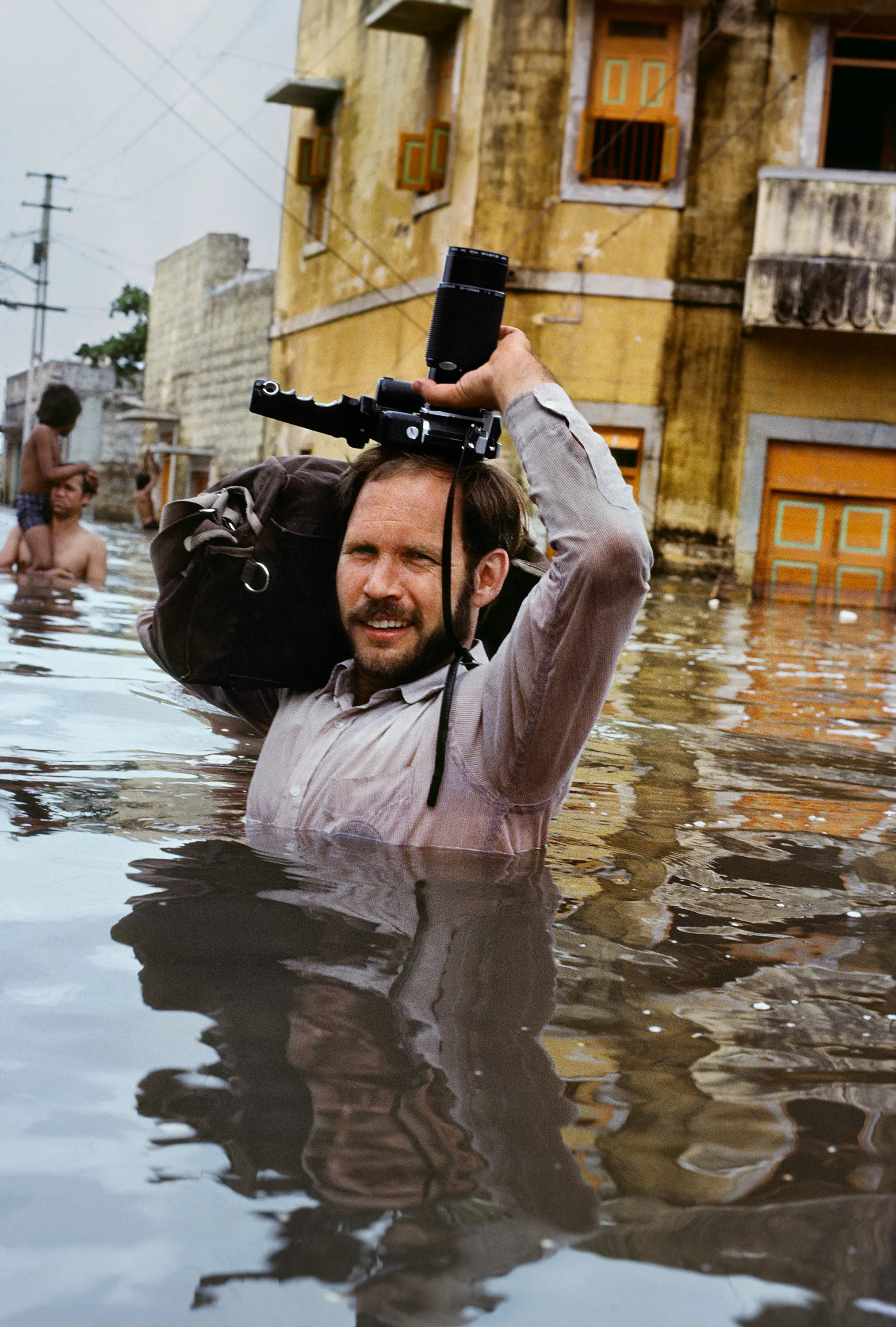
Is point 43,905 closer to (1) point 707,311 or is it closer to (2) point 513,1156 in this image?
(2) point 513,1156

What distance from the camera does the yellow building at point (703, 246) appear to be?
46.8 ft

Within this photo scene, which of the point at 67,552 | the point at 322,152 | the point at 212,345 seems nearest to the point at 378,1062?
the point at 67,552

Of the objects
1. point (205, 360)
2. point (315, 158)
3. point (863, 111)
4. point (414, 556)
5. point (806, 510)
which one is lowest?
point (414, 556)

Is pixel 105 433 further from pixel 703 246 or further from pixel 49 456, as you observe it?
pixel 49 456

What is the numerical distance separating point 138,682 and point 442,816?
2.86 m

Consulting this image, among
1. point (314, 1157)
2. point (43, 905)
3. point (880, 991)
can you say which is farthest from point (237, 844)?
point (314, 1157)

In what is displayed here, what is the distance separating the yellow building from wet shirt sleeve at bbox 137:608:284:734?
11461mm

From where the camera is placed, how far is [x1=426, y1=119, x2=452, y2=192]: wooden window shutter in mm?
15281

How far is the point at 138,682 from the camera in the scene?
5.41m

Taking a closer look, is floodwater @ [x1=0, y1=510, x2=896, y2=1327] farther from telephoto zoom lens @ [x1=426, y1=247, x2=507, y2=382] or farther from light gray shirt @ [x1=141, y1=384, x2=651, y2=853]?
telephoto zoom lens @ [x1=426, y1=247, x2=507, y2=382]

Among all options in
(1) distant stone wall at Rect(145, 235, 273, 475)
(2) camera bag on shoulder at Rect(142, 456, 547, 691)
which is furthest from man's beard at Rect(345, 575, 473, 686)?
(1) distant stone wall at Rect(145, 235, 273, 475)

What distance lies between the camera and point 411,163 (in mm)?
15523

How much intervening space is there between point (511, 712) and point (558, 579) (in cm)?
26

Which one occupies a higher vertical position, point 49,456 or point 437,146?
point 437,146
